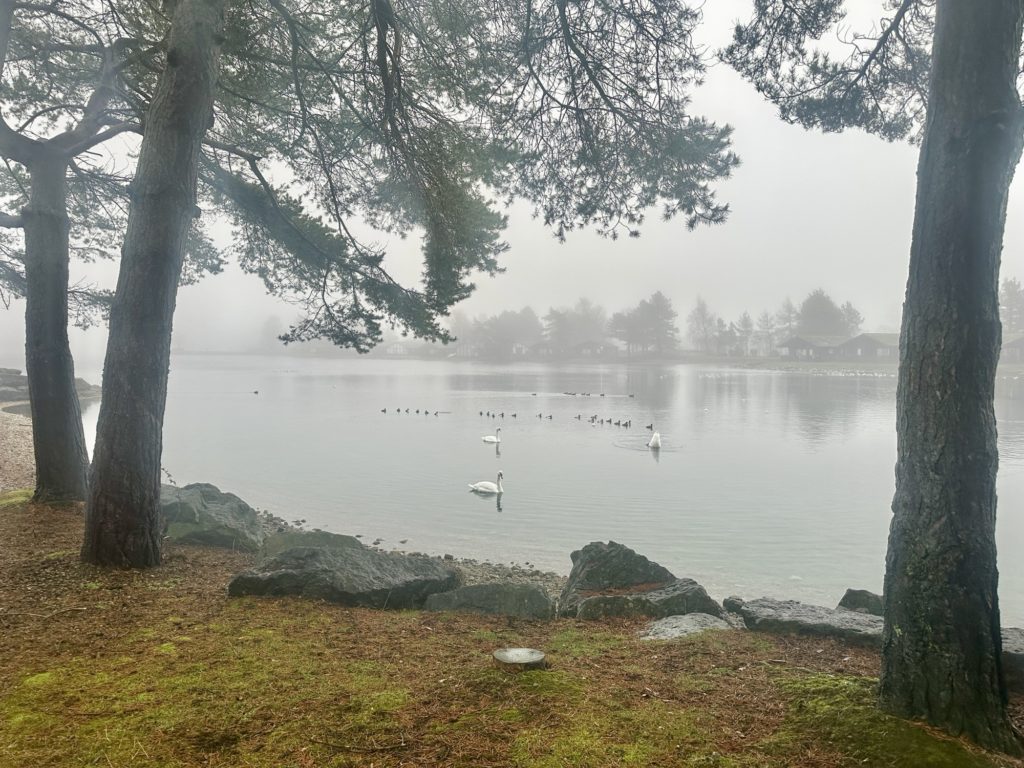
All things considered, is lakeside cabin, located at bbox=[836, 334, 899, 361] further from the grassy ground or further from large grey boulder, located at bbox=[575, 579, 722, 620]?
the grassy ground

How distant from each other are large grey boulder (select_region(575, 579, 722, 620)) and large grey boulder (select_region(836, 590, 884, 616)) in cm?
180

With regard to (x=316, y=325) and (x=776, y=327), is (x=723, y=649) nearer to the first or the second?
(x=316, y=325)

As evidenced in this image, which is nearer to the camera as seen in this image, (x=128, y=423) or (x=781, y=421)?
(x=128, y=423)

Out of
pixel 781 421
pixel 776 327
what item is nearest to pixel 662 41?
pixel 781 421

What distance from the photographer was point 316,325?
902 cm

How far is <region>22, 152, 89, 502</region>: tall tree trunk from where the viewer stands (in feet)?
27.2

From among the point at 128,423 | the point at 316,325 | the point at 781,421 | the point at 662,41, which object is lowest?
the point at 781,421

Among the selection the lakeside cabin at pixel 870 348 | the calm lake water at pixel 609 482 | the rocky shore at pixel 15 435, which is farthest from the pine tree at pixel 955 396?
the lakeside cabin at pixel 870 348

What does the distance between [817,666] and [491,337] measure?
423ft

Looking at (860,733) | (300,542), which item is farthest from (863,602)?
(300,542)

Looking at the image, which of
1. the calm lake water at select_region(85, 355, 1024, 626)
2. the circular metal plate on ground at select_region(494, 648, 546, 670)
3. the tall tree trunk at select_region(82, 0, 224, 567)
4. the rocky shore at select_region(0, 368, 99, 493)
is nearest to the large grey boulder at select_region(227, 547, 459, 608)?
the tall tree trunk at select_region(82, 0, 224, 567)

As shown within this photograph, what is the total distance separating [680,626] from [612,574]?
1.87 metres

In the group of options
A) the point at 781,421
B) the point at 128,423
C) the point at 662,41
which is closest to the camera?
the point at 128,423

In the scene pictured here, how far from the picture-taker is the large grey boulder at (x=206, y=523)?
770 cm
